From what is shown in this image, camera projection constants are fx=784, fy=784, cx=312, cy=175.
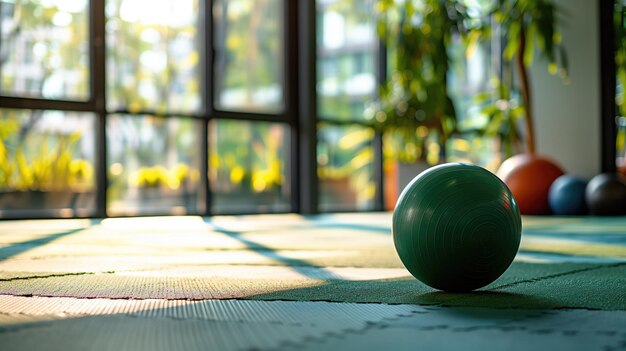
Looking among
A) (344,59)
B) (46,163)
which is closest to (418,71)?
(344,59)

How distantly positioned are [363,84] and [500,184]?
631 centimetres

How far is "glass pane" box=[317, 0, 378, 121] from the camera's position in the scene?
25.8 feet

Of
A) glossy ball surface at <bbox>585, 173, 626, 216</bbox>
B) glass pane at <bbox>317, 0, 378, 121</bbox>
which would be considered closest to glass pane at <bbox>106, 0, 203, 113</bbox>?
glass pane at <bbox>317, 0, 378, 121</bbox>

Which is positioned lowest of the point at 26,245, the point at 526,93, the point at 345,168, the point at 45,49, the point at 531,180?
the point at 26,245

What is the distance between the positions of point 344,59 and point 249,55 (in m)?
1.19

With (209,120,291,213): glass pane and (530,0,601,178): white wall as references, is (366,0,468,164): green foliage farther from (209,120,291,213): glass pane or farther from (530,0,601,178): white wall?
(530,0,601,178): white wall

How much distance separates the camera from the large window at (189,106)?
596 cm

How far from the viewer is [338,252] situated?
10.5ft

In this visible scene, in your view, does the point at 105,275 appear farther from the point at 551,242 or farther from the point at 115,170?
the point at 115,170

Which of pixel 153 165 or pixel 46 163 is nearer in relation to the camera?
pixel 46 163

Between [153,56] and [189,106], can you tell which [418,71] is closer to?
[189,106]

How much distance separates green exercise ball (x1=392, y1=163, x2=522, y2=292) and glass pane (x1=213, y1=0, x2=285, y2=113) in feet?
17.2

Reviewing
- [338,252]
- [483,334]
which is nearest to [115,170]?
[338,252]

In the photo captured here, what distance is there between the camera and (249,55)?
23.8 feet
